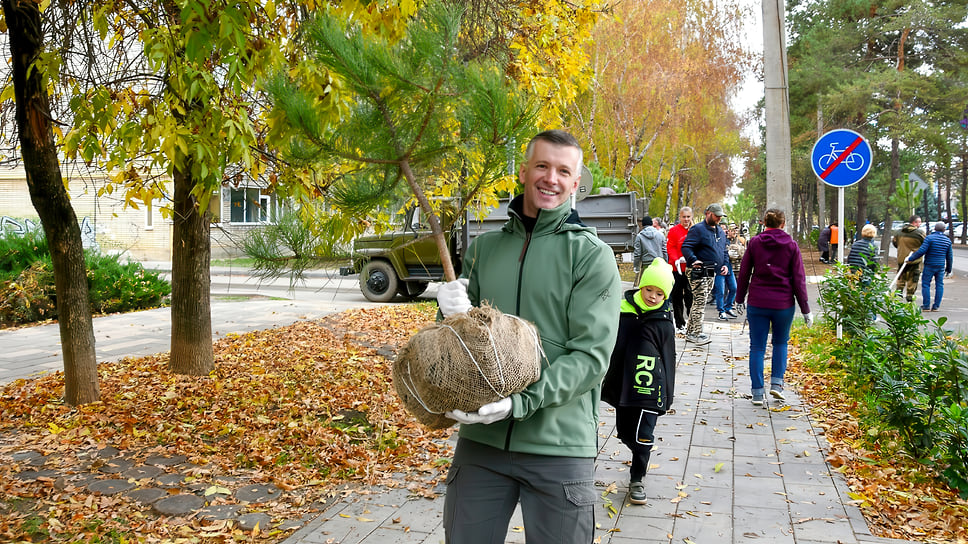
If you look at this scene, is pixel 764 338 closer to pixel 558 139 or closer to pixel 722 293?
pixel 558 139

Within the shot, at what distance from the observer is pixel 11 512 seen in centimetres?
399

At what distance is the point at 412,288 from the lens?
621 inches

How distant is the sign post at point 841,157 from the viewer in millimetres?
8969

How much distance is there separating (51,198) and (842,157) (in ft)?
28.5

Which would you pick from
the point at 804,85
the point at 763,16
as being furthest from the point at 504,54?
the point at 804,85

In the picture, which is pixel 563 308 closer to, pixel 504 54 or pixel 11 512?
pixel 11 512

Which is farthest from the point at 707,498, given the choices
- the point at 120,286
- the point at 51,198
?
the point at 120,286

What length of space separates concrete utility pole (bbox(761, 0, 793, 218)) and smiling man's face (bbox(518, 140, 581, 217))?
319 inches

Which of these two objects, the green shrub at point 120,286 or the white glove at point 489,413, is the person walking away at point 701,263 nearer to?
the white glove at point 489,413

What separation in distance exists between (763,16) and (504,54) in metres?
5.46

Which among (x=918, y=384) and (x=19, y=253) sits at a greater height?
(x=19, y=253)

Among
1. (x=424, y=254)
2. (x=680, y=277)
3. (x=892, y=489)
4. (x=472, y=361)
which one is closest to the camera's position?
(x=472, y=361)

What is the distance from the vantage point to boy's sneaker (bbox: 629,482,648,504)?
4270 mm

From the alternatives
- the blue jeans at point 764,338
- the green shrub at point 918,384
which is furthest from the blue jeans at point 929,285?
the blue jeans at point 764,338
